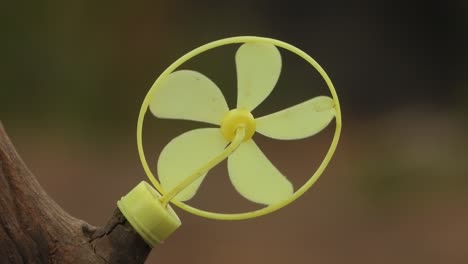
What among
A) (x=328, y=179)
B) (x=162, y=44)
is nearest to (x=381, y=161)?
(x=328, y=179)

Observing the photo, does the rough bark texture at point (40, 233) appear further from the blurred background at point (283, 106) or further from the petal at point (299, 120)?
the blurred background at point (283, 106)

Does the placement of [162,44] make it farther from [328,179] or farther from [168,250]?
[168,250]

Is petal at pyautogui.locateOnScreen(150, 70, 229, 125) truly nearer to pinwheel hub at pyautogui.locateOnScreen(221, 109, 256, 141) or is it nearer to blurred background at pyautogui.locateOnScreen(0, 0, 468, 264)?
pinwheel hub at pyautogui.locateOnScreen(221, 109, 256, 141)

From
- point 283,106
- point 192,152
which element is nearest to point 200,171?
point 192,152

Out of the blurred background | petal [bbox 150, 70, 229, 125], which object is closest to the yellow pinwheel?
petal [bbox 150, 70, 229, 125]

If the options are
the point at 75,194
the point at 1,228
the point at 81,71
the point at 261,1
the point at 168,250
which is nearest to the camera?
the point at 1,228

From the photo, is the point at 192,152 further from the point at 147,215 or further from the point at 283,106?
the point at 283,106
